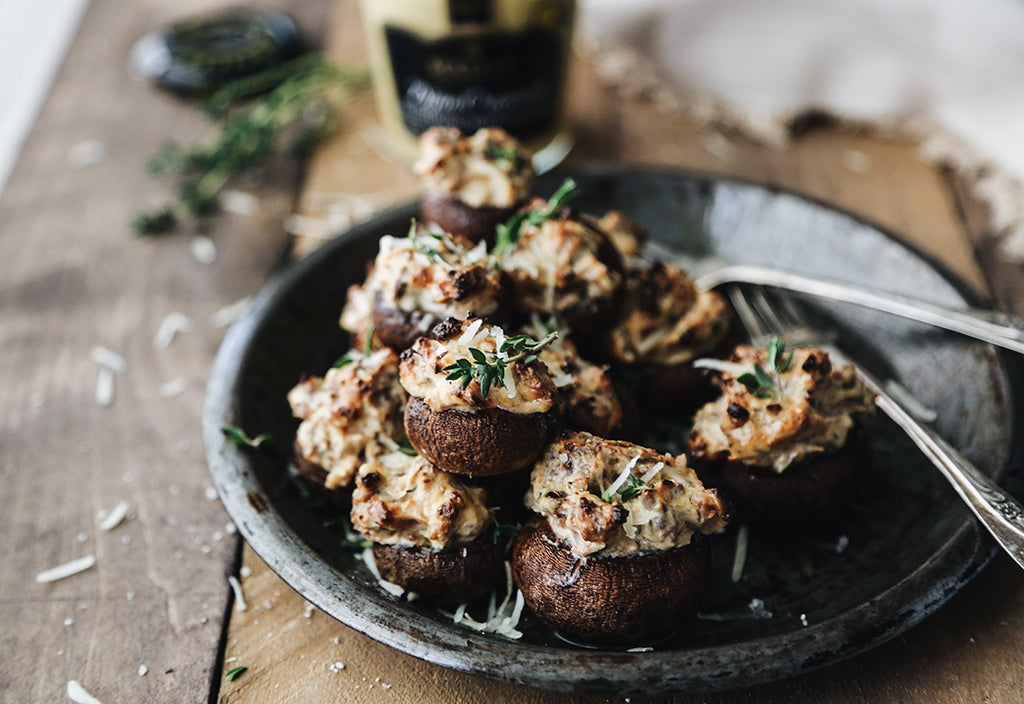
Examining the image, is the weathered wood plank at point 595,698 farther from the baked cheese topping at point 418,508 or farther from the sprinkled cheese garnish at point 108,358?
the sprinkled cheese garnish at point 108,358

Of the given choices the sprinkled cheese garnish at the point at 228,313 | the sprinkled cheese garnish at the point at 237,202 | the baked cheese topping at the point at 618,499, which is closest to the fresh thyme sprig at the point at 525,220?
the baked cheese topping at the point at 618,499

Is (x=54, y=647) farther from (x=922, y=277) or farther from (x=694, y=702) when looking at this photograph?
(x=922, y=277)

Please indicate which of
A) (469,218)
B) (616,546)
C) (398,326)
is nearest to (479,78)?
(469,218)

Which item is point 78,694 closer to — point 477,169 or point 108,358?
point 108,358

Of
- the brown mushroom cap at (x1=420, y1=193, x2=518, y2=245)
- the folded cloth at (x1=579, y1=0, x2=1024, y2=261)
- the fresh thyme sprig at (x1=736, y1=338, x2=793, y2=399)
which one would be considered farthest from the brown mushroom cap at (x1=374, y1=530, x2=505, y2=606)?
the folded cloth at (x1=579, y1=0, x2=1024, y2=261)

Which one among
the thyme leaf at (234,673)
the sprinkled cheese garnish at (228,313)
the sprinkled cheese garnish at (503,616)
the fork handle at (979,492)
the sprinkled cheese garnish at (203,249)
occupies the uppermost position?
the fork handle at (979,492)

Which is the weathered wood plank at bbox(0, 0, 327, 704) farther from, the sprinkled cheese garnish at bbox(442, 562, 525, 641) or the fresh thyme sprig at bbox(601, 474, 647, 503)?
the fresh thyme sprig at bbox(601, 474, 647, 503)
